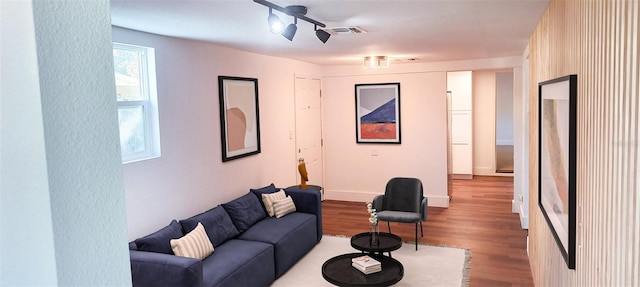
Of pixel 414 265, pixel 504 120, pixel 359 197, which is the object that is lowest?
pixel 414 265

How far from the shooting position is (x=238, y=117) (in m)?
5.52

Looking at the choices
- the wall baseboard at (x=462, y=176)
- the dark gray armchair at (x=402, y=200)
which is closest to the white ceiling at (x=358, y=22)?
the dark gray armchair at (x=402, y=200)

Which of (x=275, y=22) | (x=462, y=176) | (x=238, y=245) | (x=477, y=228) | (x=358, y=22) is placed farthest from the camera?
(x=462, y=176)

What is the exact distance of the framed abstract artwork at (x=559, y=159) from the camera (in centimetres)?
216

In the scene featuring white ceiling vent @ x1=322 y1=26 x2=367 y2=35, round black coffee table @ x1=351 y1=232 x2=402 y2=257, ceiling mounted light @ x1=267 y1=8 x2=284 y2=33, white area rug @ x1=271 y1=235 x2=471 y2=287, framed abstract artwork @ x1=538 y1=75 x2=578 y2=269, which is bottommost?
white area rug @ x1=271 y1=235 x2=471 y2=287

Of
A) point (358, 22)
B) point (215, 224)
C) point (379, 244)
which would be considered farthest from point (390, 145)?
point (358, 22)

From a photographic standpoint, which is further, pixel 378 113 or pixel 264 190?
pixel 378 113

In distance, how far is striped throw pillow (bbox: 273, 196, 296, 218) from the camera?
5.46 m

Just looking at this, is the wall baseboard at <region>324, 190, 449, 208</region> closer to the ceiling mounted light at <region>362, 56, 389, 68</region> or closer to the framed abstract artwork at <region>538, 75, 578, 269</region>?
the ceiling mounted light at <region>362, 56, 389, 68</region>

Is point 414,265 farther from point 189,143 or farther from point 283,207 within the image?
point 189,143

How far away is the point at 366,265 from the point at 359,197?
13.4ft

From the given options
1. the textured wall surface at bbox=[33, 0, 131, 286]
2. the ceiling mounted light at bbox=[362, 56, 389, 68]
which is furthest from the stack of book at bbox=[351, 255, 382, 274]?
the textured wall surface at bbox=[33, 0, 131, 286]

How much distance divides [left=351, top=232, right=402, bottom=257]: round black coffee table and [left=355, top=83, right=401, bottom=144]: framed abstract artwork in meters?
3.28

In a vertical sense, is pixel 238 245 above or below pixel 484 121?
below
